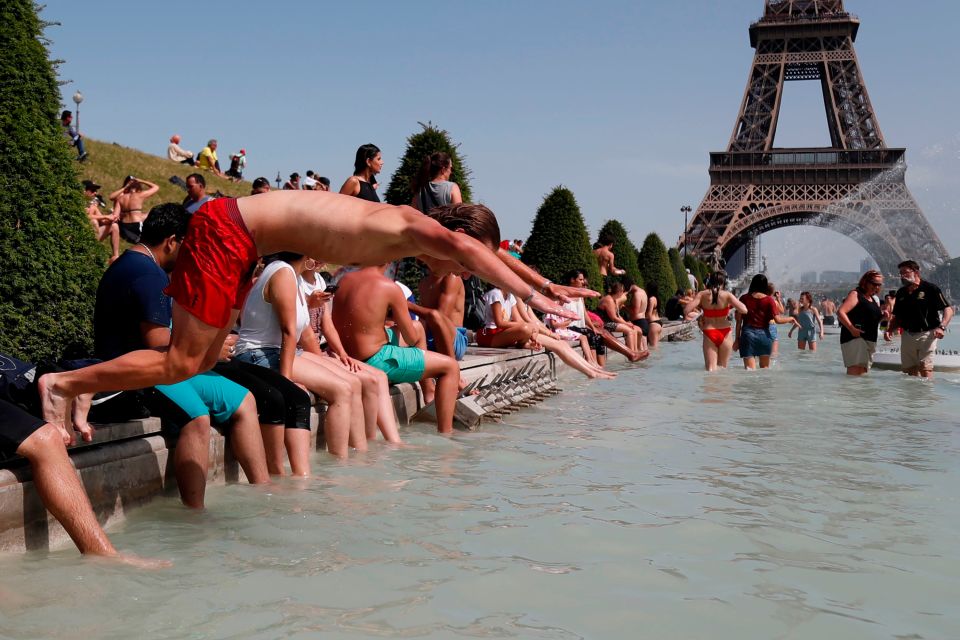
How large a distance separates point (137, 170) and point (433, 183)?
23.4 metres

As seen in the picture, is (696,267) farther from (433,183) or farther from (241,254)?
(241,254)

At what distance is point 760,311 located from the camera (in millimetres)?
13523

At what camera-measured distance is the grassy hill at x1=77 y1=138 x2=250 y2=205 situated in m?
27.1

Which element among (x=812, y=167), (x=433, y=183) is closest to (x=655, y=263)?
(x=433, y=183)

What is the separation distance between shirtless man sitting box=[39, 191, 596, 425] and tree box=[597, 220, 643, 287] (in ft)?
79.7

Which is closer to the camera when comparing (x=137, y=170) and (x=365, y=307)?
(x=365, y=307)

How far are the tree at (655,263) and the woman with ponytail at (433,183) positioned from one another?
25.1m

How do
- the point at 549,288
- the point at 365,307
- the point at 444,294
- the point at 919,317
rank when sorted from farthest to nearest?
the point at 919,317, the point at 444,294, the point at 365,307, the point at 549,288

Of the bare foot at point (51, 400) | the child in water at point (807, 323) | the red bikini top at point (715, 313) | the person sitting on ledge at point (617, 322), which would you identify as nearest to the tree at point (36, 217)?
the bare foot at point (51, 400)

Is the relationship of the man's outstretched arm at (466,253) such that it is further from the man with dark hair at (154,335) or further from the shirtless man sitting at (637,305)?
the shirtless man sitting at (637,305)

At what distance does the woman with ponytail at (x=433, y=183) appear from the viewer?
26.7 ft

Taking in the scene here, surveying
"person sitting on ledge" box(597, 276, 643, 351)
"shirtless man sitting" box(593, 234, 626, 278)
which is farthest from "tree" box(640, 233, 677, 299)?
"person sitting on ledge" box(597, 276, 643, 351)

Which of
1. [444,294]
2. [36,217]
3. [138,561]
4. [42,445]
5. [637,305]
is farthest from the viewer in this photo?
[637,305]

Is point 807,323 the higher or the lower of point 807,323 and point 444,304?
the lower
